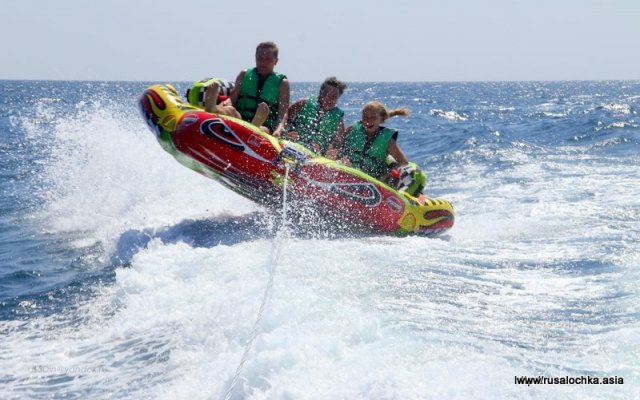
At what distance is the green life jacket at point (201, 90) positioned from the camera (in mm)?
6211

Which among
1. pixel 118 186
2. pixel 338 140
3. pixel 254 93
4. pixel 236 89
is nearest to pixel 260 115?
pixel 254 93

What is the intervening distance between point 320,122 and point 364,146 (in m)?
0.46

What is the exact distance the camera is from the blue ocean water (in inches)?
112

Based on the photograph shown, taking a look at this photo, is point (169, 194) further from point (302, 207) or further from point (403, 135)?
point (403, 135)

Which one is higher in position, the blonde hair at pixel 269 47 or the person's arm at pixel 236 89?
the blonde hair at pixel 269 47

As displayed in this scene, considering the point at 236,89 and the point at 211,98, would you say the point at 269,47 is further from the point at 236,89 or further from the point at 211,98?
the point at 211,98

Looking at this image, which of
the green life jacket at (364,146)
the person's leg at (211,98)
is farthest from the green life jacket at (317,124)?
the person's leg at (211,98)

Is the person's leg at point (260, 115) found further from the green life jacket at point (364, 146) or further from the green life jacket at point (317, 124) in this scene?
the green life jacket at point (364, 146)

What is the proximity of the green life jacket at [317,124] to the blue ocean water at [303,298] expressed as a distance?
32.0 inches

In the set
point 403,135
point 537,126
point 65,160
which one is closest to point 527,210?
point 65,160

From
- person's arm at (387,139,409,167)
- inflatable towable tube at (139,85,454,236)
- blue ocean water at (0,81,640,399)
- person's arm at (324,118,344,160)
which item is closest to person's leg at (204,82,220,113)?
inflatable towable tube at (139,85,454,236)

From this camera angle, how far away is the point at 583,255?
5035 mm

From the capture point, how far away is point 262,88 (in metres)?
6.23

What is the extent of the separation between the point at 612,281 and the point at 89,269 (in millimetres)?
3630
